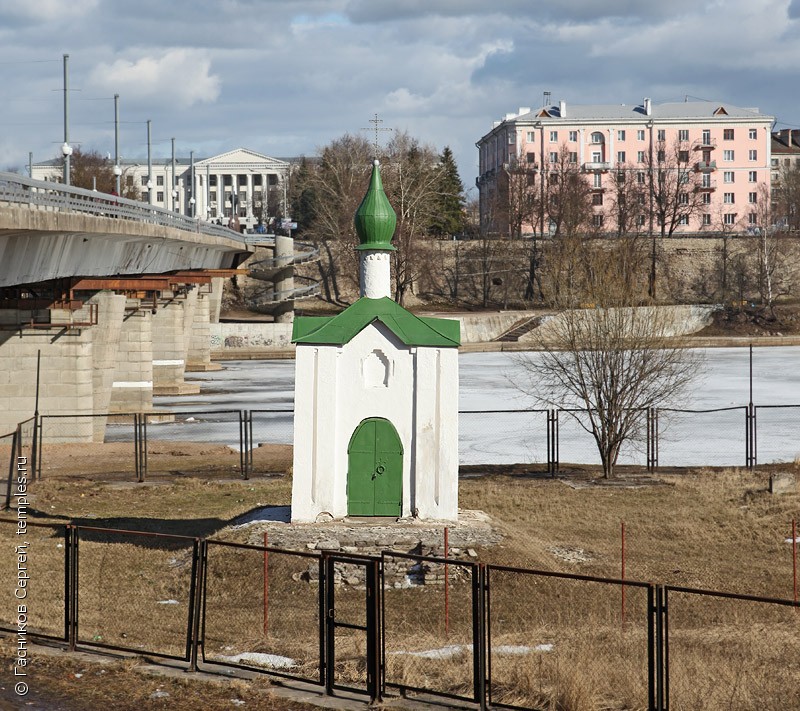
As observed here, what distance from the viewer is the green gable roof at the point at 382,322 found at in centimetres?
1953

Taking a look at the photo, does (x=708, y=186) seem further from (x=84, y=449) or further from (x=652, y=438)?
(x=652, y=438)

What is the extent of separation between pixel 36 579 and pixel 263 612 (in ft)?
11.9

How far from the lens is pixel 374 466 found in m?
19.6

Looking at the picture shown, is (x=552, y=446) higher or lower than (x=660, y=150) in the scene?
lower

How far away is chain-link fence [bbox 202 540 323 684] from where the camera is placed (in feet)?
40.8

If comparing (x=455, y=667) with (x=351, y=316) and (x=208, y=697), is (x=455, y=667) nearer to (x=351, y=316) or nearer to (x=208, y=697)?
(x=208, y=697)

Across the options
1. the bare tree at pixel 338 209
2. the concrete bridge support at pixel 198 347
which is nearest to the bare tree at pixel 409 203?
the bare tree at pixel 338 209

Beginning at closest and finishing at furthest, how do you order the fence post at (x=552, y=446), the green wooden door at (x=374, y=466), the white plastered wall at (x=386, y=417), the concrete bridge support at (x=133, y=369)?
1. the white plastered wall at (x=386, y=417)
2. the green wooden door at (x=374, y=466)
3. the fence post at (x=552, y=446)
4. the concrete bridge support at (x=133, y=369)

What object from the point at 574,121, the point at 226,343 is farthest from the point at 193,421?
the point at 574,121

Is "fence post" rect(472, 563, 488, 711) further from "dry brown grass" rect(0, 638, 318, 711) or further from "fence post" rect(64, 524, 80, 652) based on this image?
"fence post" rect(64, 524, 80, 652)

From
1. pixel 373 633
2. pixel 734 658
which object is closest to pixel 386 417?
pixel 734 658

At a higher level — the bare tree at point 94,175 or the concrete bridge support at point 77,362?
the bare tree at point 94,175

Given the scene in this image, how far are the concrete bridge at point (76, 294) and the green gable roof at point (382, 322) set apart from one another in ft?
25.9

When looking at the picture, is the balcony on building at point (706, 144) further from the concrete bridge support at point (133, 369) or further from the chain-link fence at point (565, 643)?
the chain-link fence at point (565, 643)
